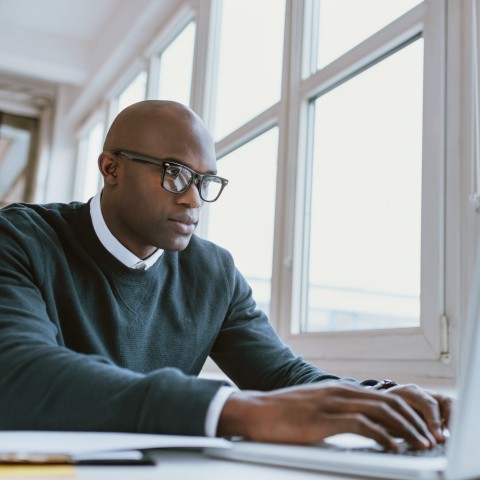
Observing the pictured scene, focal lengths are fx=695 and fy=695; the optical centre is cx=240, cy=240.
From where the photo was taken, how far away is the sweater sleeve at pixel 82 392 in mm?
700

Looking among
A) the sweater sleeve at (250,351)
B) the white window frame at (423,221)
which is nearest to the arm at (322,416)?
the sweater sleeve at (250,351)

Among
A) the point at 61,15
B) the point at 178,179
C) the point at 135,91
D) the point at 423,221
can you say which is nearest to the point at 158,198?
the point at 178,179

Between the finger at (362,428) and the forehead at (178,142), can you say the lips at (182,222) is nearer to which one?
the forehead at (178,142)

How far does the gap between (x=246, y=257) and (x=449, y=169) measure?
1.30 metres

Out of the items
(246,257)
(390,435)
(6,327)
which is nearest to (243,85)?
(246,257)

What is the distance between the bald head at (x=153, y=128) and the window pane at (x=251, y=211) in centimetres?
96

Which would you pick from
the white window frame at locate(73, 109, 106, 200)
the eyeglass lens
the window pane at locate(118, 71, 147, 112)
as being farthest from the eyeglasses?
the white window frame at locate(73, 109, 106, 200)

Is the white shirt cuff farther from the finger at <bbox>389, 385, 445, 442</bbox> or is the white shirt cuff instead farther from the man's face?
the man's face

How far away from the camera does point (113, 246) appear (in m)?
1.39

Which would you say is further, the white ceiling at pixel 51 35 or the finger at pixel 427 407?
the white ceiling at pixel 51 35

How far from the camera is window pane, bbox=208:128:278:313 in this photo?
253 centimetres

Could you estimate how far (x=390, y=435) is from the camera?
0.69 meters

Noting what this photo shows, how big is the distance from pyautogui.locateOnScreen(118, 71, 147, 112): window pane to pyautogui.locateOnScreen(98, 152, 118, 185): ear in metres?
2.62

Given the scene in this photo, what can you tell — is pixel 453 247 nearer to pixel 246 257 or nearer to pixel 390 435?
pixel 390 435
